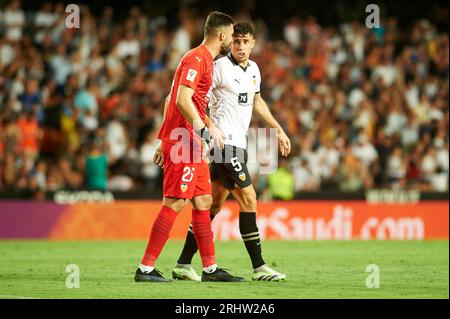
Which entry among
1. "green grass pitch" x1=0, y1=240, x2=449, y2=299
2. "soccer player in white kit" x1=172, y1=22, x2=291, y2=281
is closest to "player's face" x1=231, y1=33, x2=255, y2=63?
"soccer player in white kit" x1=172, y1=22, x2=291, y2=281

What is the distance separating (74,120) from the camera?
19.2 m

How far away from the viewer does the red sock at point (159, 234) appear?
9.38 meters

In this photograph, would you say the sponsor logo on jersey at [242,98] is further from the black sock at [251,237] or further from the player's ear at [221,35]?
the black sock at [251,237]

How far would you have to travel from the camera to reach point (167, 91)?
66.9 ft

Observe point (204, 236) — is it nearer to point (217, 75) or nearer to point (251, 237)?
point (251, 237)

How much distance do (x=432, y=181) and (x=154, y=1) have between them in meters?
8.17

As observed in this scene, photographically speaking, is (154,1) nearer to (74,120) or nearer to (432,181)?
(74,120)

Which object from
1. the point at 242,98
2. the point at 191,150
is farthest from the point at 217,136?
the point at 242,98

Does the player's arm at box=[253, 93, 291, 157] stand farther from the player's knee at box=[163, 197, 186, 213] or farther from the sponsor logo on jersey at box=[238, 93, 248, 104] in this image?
the player's knee at box=[163, 197, 186, 213]

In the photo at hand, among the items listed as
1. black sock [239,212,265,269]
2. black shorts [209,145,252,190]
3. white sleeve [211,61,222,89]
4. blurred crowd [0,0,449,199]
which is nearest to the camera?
black shorts [209,145,252,190]

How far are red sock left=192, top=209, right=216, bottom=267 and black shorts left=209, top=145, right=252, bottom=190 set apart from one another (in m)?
0.47

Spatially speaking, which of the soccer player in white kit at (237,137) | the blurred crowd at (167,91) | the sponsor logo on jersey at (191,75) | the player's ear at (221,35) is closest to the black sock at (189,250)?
the soccer player in white kit at (237,137)

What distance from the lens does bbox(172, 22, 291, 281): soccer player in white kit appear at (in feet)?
32.4

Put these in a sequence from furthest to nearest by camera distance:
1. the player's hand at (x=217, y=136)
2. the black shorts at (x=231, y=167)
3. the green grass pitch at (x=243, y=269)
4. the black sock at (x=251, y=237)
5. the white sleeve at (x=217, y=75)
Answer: the white sleeve at (x=217, y=75) → the black sock at (x=251, y=237) → the black shorts at (x=231, y=167) → the player's hand at (x=217, y=136) → the green grass pitch at (x=243, y=269)
